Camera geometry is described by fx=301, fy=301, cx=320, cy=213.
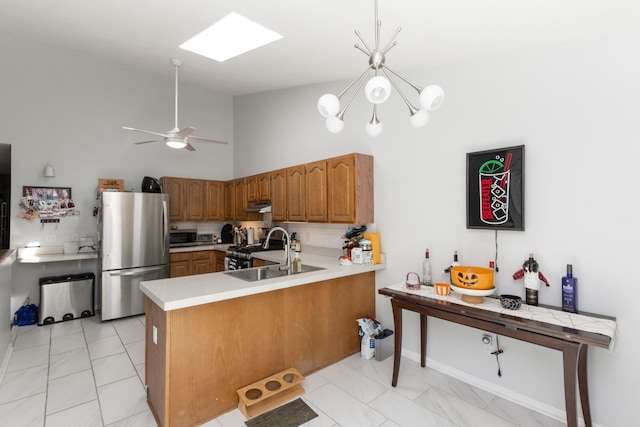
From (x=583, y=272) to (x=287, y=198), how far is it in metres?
3.00

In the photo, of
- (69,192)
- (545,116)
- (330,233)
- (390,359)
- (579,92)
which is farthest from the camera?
(69,192)

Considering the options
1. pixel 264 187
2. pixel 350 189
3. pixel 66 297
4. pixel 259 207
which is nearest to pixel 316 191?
pixel 350 189

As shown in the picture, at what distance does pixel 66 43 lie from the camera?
4.03 metres

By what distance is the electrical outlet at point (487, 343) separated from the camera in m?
2.42

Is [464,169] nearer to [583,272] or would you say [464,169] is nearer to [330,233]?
[583,272]

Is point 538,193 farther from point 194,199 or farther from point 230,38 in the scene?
point 194,199

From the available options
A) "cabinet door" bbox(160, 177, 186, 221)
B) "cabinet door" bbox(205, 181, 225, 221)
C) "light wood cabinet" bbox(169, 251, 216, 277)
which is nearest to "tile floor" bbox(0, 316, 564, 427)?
"light wood cabinet" bbox(169, 251, 216, 277)

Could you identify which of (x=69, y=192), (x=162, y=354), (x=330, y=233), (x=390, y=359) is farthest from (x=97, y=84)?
(x=390, y=359)

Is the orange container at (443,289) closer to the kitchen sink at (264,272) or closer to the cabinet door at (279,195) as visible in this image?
the kitchen sink at (264,272)

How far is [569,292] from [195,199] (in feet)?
17.0

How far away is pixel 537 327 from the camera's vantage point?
1.73 meters

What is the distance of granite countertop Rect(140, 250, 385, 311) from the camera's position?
1.96 meters

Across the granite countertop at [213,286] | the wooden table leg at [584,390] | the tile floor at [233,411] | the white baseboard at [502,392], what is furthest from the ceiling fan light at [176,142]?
the wooden table leg at [584,390]

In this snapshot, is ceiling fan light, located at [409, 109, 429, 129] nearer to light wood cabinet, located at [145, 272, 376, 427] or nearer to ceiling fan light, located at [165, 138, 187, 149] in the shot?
light wood cabinet, located at [145, 272, 376, 427]
